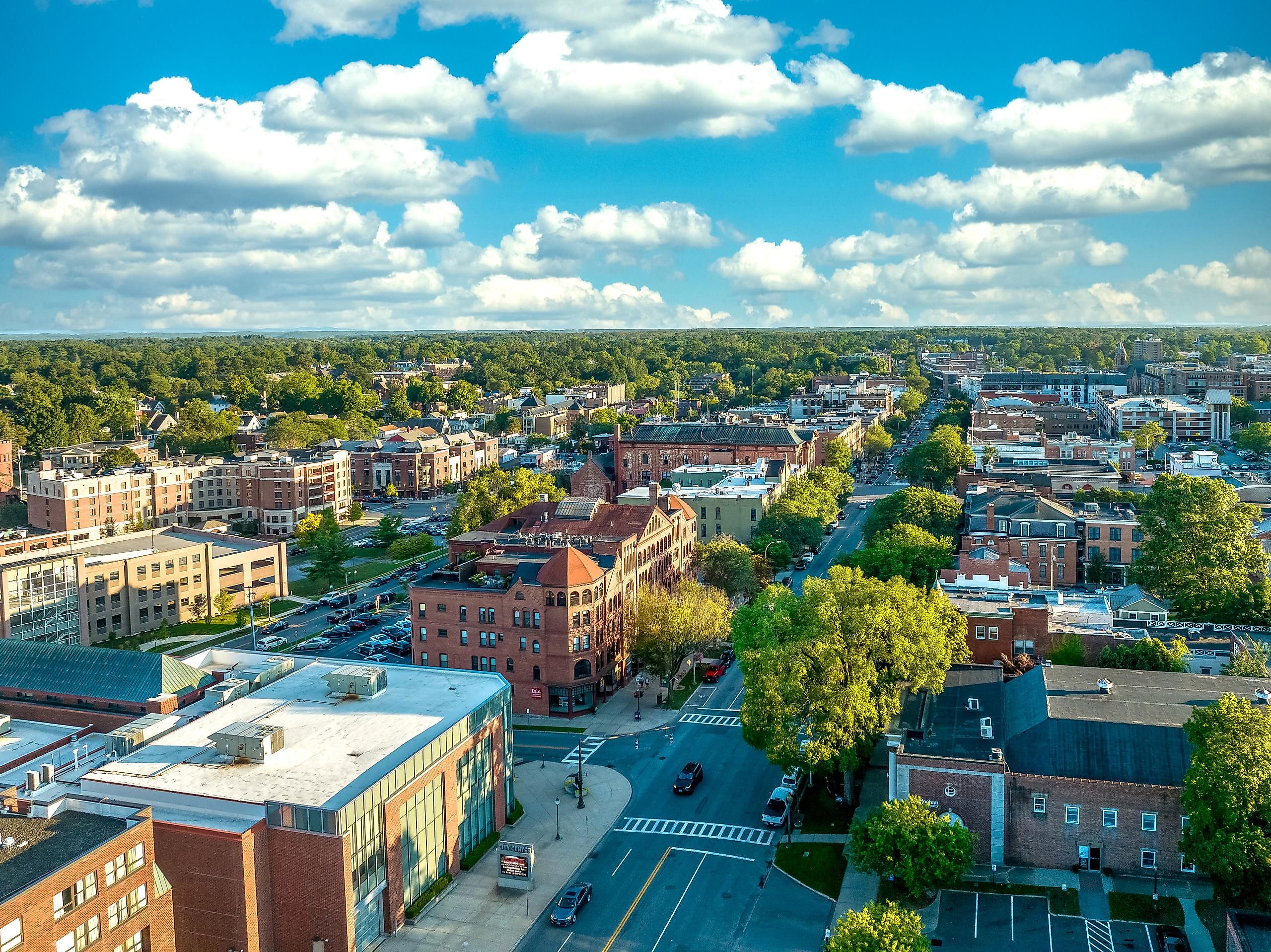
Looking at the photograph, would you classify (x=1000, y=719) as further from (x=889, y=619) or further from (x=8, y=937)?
(x=8, y=937)

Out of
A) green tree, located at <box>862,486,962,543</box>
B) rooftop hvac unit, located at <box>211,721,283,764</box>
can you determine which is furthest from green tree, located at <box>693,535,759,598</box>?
rooftop hvac unit, located at <box>211,721,283,764</box>

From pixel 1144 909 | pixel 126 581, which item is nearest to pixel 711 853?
pixel 1144 909

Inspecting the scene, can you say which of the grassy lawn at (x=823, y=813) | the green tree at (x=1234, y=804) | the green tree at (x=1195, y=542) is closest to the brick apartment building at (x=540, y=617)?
the grassy lawn at (x=823, y=813)

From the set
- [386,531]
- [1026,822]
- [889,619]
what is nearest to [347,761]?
[889,619]

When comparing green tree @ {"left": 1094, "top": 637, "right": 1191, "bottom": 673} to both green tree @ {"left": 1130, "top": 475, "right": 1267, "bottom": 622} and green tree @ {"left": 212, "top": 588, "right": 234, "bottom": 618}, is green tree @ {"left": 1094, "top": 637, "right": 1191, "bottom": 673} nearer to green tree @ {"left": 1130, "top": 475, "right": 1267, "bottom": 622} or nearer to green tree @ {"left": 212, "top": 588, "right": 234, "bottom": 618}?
green tree @ {"left": 1130, "top": 475, "right": 1267, "bottom": 622}

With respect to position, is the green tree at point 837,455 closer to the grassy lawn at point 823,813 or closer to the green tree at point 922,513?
the green tree at point 922,513

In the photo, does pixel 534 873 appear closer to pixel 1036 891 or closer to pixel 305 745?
pixel 305 745

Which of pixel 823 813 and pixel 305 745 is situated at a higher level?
pixel 305 745
